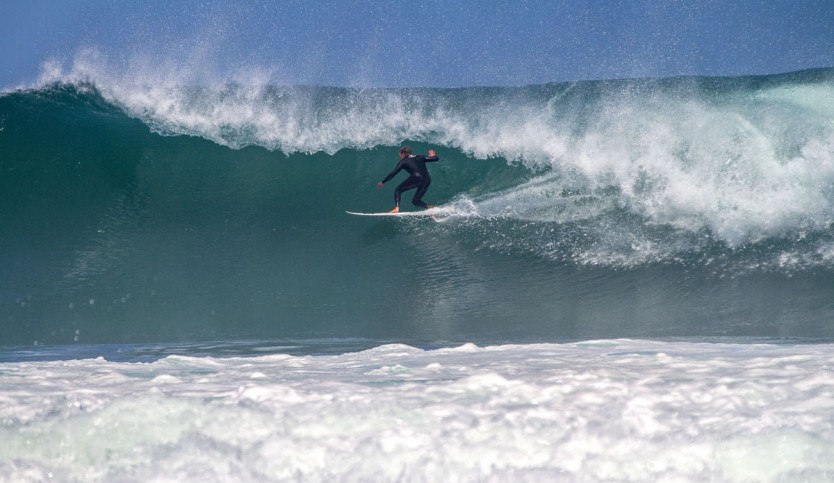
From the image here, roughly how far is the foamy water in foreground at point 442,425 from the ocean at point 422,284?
0.5 inches

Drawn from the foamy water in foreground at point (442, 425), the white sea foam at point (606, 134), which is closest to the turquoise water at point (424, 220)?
the white sea foam at point (606, 134)

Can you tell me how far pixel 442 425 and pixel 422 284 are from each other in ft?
12.7

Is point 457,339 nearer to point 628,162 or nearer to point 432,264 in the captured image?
point 432,264

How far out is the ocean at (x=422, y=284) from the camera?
275cm

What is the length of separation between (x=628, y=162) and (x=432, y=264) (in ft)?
9.47

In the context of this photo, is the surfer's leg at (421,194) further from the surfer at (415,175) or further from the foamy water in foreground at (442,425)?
the foamy water in foreground at (442,425)

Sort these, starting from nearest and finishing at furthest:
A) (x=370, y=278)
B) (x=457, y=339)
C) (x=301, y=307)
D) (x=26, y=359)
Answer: (x=26, y=359)
(x=457, y=339)
(x=301, y=307)
(x=370, y=278)

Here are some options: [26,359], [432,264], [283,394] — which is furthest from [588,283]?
[26,359]

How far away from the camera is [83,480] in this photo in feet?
8.80

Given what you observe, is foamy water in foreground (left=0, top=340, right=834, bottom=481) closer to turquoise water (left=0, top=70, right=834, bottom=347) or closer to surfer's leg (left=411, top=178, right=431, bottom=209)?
turquoise water (left=0, top=70, right=834, bottom=347)

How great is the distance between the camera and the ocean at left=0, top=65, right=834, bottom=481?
2754 millimetres

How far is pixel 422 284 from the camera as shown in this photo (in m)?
6.70

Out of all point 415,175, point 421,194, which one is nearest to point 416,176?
point 415,175

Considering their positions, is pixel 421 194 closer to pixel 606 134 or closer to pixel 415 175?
pixel 415 175
